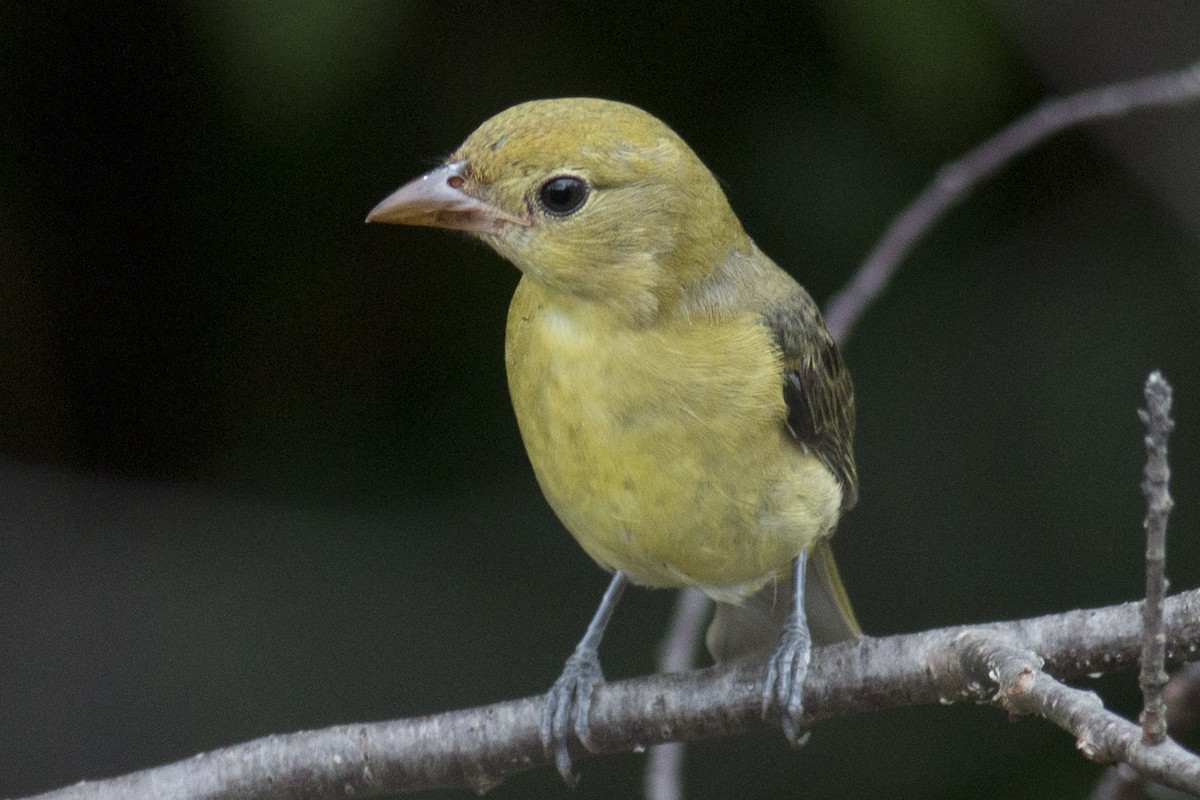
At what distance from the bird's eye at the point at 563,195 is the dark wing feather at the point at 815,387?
0.54m

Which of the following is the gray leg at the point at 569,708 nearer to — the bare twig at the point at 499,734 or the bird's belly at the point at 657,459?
the bare twig at the point at 499,734

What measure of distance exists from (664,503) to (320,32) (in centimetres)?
153

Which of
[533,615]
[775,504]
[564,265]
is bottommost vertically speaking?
[533,615]

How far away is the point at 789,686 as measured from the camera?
10.2 ft

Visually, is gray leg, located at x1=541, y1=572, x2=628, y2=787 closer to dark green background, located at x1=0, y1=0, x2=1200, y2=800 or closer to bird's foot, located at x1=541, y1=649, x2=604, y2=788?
bird's foot, located at x1=541, y1=649, x2=604, y2=788

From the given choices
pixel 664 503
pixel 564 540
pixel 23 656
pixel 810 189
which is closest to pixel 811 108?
pixel 810 189

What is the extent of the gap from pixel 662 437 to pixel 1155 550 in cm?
144

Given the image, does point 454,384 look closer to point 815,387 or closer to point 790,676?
point 815,387

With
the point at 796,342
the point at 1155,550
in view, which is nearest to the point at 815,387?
the point at 796,342

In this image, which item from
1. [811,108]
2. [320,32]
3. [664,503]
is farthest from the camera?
[811,108]

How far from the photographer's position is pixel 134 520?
4.95 meters

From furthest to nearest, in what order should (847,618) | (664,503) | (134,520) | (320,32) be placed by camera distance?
(134,520), (847,618), (320,32), (664,503)

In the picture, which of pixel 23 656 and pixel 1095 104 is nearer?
pixel 1095 104

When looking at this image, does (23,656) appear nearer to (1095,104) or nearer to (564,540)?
(564,540)
